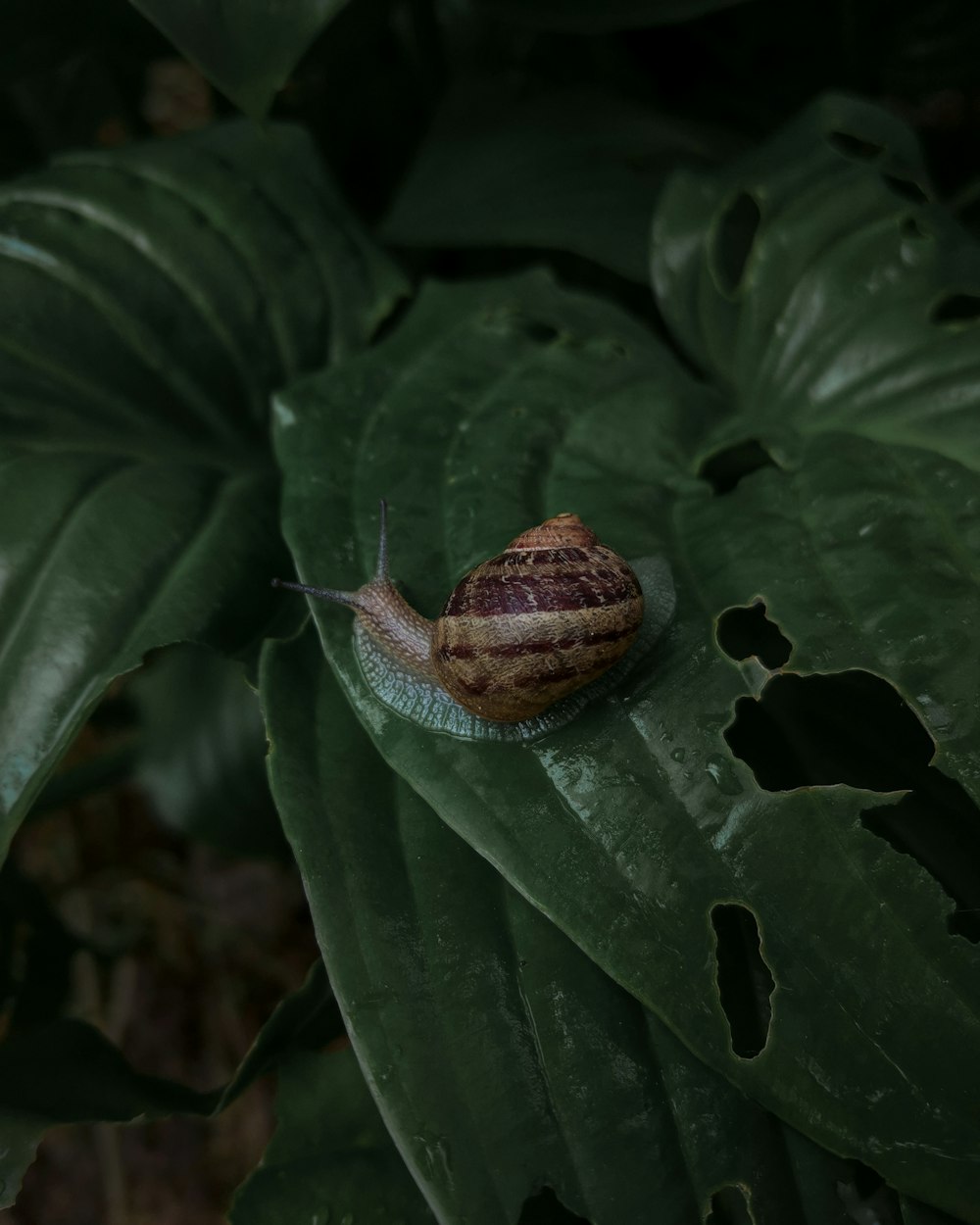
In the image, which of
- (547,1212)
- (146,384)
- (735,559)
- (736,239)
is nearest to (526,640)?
(735,559)

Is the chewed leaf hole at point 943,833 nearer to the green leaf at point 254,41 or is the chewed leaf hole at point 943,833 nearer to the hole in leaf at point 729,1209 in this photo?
the hole in leaf at point 729,1209

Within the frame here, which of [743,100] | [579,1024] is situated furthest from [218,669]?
[743,100]

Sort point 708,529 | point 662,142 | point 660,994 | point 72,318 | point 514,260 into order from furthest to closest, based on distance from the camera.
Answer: point 514,260, point 662,142, point 72,318, point 708,529, point 660,994

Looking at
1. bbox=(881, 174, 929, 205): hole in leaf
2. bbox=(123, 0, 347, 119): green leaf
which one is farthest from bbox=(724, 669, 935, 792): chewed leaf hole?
bbox=(881, 174, 929, 205): hole in leaf

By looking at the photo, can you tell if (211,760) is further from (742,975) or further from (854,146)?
(854,146)

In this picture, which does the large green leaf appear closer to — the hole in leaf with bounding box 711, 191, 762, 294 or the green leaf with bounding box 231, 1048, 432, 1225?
the hole in leaf with bounding box 711, 191, 762, 294

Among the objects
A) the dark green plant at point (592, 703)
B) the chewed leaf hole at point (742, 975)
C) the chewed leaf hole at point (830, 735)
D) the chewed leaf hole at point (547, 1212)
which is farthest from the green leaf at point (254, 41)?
the chewed leaf hole at point (547, 1212)

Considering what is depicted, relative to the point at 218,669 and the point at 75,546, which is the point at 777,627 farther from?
the point at 218,669
